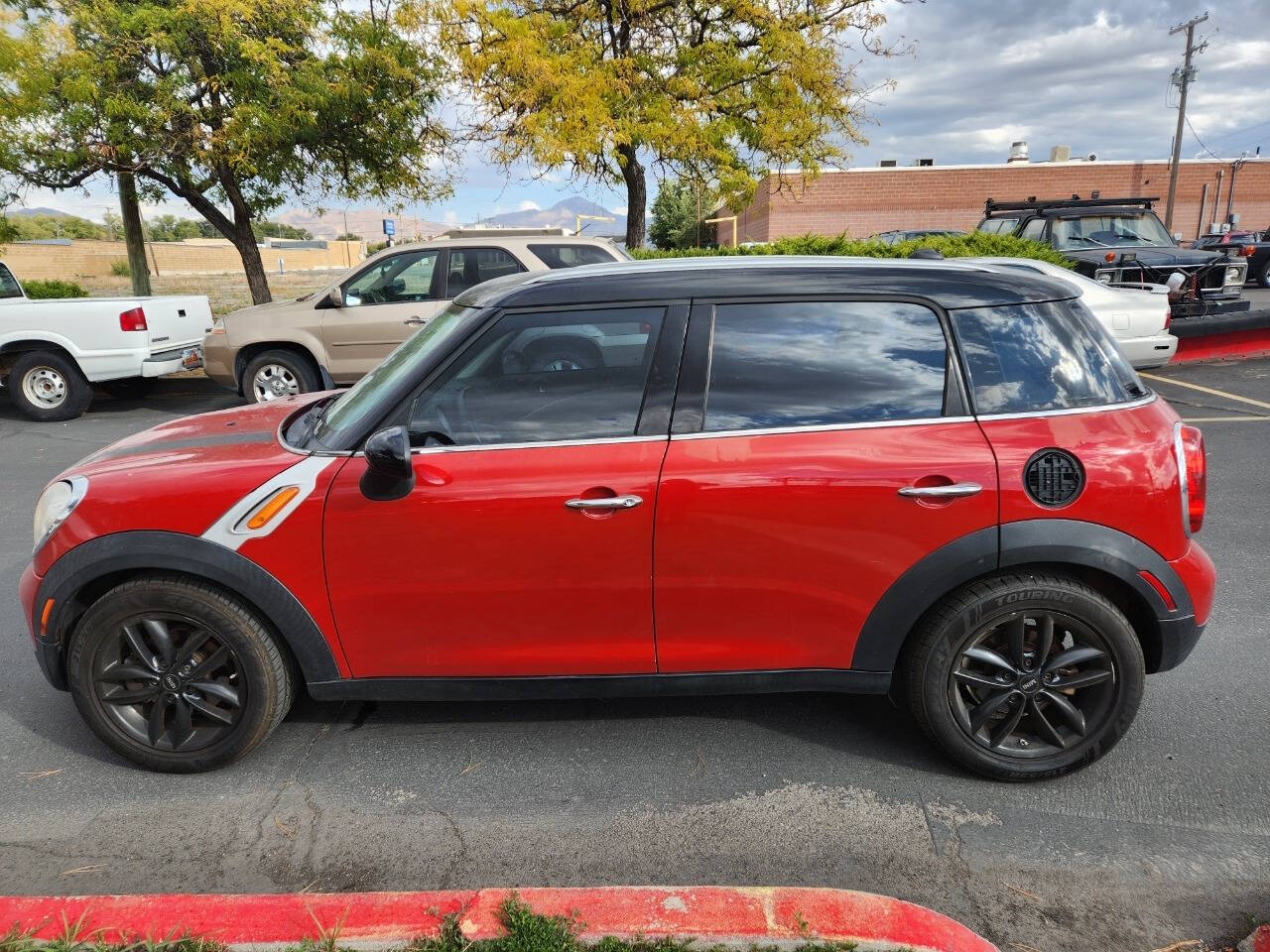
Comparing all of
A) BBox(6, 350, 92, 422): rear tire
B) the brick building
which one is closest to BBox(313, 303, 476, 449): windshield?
BBox(6, 350, 92, 422): rear tire

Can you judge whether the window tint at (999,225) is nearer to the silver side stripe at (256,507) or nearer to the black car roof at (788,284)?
the black car roof at (788,284)

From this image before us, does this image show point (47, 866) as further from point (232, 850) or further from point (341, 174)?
point (341, 174)

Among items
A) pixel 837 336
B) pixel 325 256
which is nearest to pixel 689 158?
pixel 837 336

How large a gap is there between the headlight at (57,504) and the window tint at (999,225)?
1314cm

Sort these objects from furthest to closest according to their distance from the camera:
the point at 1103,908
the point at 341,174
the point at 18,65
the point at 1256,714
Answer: the point at 341,174 → the point at 18,65 → the point at 1256,714 → the point at 1103,908

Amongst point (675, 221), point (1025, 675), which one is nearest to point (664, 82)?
point (1025, 675)

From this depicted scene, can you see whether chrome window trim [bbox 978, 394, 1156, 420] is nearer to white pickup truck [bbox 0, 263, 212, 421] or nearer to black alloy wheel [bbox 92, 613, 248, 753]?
black alloy wheel [bbox 92, 613, 248, 753]

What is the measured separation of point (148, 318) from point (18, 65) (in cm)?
422

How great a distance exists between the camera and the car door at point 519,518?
2.73 metres

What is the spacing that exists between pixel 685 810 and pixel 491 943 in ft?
2.78

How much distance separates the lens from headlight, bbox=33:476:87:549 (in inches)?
115

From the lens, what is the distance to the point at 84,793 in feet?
9.83

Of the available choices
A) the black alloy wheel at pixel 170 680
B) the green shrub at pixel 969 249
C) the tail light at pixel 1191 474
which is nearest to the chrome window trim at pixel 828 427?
the tail light at pixel 1191 474

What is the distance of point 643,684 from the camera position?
292 cm
